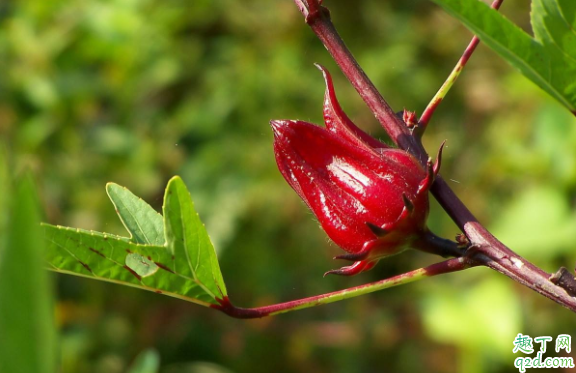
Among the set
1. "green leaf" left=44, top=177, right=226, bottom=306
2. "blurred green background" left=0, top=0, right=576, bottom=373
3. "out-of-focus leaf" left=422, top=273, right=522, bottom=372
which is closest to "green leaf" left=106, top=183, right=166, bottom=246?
"green leaf" left=44, top=177, right=226, bottom=306

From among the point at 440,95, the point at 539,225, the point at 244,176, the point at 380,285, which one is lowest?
the point at 539,225

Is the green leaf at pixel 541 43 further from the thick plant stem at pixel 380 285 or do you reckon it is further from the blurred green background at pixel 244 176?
the blurred green background at pixel 244 176

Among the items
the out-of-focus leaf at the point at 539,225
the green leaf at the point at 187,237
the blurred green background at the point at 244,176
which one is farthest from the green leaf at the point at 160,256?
the out-of-focus leaf at the point at 539,225

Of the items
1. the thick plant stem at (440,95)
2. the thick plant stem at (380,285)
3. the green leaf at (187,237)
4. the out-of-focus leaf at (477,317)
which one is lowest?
the out-of-focus leaf at (477,317)

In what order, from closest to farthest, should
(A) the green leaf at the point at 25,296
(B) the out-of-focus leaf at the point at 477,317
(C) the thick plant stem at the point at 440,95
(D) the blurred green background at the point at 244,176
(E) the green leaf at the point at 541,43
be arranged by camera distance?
1. (A) the green leaf at the point at 25,296
2. (E) the green leaf at the point at 541,43
3. (C) the thick plant stem at the point at 440,95
4. (B) the out-of-focus leaf at the point at 477,317
5. (D) the blurred green background at the point at 244,176

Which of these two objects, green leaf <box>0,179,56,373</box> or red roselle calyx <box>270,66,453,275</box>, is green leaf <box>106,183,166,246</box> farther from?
green leaf <box>0,179,56,373</box>

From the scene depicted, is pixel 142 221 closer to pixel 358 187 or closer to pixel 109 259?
pixel 109 259

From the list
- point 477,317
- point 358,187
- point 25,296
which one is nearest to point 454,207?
point 358,187
